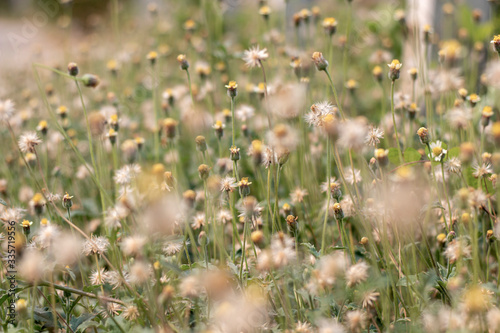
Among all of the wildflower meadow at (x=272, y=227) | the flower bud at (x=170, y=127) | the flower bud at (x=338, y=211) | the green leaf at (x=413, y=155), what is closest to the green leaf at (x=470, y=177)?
the wildflower meadow at (x=272, y=227)

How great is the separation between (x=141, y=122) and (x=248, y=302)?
1660 millimetres

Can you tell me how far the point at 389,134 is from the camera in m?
1.76

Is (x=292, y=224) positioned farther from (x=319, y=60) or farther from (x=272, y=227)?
(x=319, y=60)

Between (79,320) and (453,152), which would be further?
(453,152)

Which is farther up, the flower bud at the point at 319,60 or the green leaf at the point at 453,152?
the flower bud at the point at 319,60

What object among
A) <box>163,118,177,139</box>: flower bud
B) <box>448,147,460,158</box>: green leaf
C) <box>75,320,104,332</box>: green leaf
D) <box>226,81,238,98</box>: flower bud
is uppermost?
<box>226,81,238,98</box>: flower bud

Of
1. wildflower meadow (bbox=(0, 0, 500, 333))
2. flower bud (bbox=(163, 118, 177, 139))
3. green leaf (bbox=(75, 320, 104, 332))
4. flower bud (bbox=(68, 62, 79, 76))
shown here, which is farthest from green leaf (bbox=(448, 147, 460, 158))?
flower bud (bbox=(68, 62, 79, 76))

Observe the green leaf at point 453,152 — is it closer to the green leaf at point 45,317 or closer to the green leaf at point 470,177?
the green leaf at point 470,177

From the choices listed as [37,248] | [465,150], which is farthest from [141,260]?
[465,150]

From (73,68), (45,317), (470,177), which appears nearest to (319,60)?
(470,177)

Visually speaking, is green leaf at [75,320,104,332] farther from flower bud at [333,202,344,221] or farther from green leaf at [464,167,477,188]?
green leaf at [464,167,477,188]

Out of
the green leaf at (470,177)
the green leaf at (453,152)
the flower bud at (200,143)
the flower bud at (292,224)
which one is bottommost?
the green leaf at (470,177)

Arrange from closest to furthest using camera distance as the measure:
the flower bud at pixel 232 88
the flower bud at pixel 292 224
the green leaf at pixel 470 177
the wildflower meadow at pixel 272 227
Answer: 1. the wildflower meadow at pixel 272 227
2. the flower bud at pixel 292 224
3. the flower bud at pixel 232 88
4. the green leaf at pixel 470 177

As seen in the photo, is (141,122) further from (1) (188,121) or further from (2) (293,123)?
(2) (293,123)
